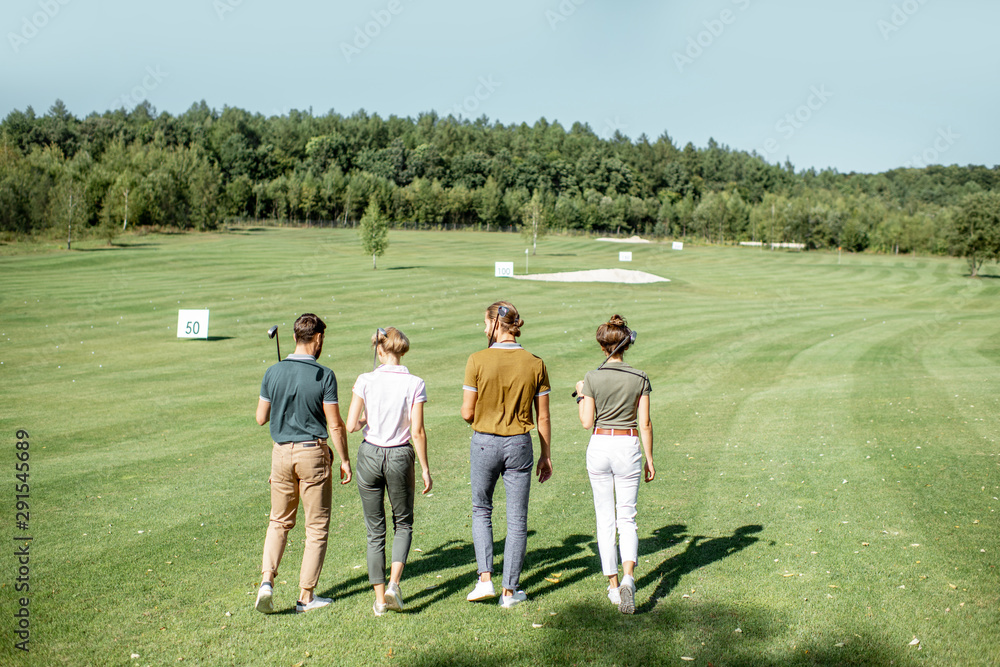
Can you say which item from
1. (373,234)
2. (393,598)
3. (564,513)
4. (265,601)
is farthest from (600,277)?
(265,601)

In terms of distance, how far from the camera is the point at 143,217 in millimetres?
80438

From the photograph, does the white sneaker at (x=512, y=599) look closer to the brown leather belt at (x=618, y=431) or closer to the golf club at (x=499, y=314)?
the brown leather belt at (x=618, y=431)

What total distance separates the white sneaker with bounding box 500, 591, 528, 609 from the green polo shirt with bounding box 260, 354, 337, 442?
81.0 inches

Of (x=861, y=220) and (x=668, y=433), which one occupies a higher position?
(x=861, y=220)

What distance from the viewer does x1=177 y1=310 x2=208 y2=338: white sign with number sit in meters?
25.2

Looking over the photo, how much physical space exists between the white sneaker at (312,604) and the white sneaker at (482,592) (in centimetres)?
121

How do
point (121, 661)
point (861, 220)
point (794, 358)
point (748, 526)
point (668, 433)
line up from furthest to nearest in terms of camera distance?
point (861, 220)
point (794, 358)
point (668, 433)
point (748, 526)
point (121, 661)

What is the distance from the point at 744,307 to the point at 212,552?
33193 mm

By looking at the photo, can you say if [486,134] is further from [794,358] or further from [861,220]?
[794,358]

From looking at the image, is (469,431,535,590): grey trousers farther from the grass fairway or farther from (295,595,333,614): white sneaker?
(295,595,333,614): white sneaker

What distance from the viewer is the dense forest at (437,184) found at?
75125mm

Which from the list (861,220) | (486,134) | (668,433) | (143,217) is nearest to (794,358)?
(668,433)

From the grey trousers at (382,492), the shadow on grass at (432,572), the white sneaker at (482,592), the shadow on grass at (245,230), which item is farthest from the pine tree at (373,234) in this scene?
the white sneaker at (482,592)

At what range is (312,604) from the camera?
616cm
